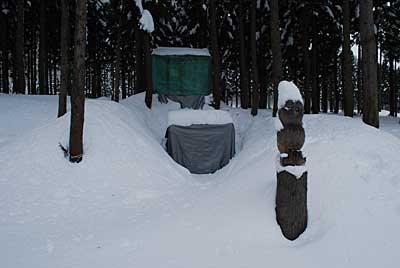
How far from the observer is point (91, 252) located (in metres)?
5.23

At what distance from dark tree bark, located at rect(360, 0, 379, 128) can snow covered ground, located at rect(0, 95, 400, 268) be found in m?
1.36

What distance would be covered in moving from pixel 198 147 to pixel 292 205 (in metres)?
6.36

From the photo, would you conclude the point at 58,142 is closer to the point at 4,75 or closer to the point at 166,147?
the point at 166,147

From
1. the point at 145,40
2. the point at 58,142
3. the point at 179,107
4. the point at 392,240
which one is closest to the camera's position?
the point at 392,240

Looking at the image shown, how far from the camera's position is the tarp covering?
1667cm

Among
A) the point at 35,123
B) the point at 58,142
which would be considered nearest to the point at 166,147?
the point at 58,142

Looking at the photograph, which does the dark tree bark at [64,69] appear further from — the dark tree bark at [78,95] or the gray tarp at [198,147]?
the gray tarp at [198,147]

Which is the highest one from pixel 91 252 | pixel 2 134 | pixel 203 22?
pixel 203 22

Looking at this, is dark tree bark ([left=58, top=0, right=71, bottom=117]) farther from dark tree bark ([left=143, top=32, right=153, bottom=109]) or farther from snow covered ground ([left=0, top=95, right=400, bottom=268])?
dark tree bark ([left=143, top=32, right=153, bottom=109])

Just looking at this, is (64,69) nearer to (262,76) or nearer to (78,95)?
(78,95)

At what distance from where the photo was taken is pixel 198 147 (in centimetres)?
1150

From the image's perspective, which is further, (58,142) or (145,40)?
(145,40)

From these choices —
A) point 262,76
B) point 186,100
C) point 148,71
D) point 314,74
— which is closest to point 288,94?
point 148,71

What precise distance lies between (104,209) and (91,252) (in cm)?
195
